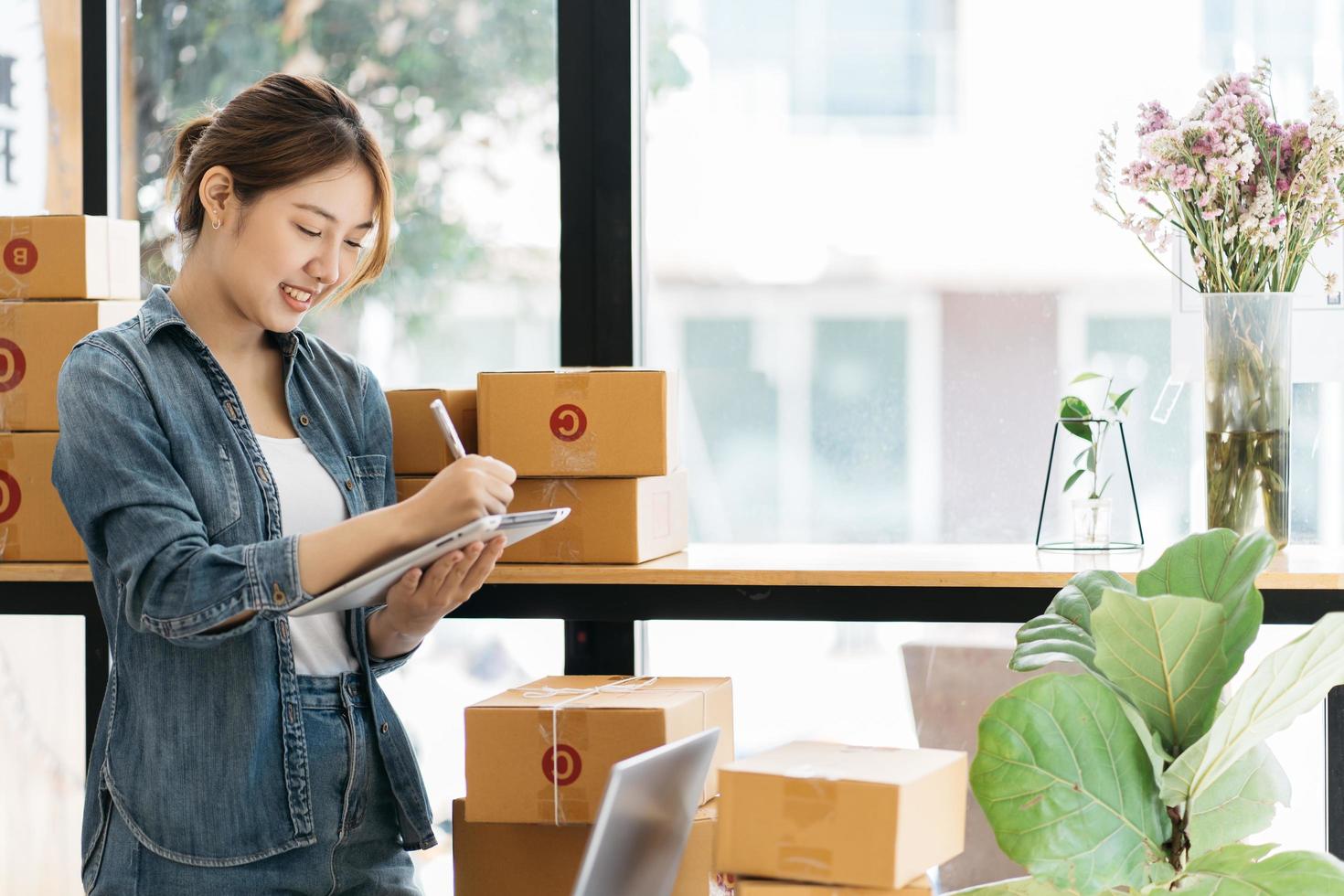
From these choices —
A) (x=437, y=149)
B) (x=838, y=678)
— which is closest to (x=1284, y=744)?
(x=838, y=678)

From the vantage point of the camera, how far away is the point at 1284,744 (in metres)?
2.03

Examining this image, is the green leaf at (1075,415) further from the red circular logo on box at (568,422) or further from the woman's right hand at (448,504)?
the woman's right hand at (448,504)

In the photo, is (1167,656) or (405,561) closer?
(1167,656)

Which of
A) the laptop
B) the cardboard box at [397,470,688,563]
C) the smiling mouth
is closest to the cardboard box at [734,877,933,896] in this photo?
the laptop

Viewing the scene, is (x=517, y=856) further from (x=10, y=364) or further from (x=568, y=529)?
(x=10, y=364)

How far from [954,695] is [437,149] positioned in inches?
51.6

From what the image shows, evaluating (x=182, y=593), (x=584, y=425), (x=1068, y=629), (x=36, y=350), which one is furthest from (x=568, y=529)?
(x=36, y=350)

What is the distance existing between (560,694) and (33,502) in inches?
35.1

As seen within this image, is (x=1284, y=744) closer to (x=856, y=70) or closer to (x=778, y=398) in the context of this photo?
(x=778, y=398)

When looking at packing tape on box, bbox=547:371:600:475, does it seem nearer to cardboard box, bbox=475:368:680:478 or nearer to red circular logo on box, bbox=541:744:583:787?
cardboard box, bbox=475:368:680:478

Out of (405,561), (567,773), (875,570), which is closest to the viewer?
(405,561)

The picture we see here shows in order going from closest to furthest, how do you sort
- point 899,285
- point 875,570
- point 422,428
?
point 875,570 < point 422,428 < point 899,285

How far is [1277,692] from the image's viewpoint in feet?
3.66

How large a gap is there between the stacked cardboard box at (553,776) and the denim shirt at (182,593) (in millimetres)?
255
